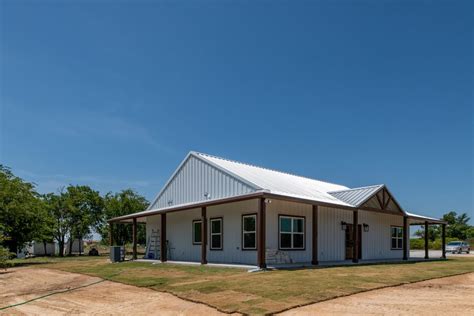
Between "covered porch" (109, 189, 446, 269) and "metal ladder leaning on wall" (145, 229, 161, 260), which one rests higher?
"covered porch" (109, 189, 446, 269)

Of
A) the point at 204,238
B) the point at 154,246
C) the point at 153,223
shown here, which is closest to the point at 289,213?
the point at 204,238

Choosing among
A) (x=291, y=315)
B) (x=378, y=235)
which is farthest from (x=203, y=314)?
(x=378, y=235)

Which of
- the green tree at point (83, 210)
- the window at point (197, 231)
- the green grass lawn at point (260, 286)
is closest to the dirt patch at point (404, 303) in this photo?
the green grass lawn at point (260, 286)

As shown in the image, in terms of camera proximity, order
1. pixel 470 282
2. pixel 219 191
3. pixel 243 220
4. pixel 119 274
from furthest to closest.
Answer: pixel 219 191
pixel 243 220
pixel 119 274
pixel 470 282

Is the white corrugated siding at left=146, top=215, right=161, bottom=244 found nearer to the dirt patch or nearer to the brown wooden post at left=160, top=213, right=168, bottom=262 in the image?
the brown wooden post at left=160, top=213, right=168, bottom=262

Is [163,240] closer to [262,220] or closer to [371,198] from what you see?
[262,220]

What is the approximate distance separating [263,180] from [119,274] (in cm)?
800

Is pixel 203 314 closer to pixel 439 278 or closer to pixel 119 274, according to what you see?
pixel 119 274

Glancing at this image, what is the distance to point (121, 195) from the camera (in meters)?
42.7

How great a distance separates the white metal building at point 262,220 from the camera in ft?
58.5

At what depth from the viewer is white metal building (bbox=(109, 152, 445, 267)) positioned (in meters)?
17.8

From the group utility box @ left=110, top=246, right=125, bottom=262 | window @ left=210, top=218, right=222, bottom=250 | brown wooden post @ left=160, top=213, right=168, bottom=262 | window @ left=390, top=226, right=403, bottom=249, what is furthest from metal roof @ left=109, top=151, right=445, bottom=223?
window @ left=390, top=226, right=403, bottom=249

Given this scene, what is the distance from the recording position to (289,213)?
18.7m

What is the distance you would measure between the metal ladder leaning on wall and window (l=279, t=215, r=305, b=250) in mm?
8583
